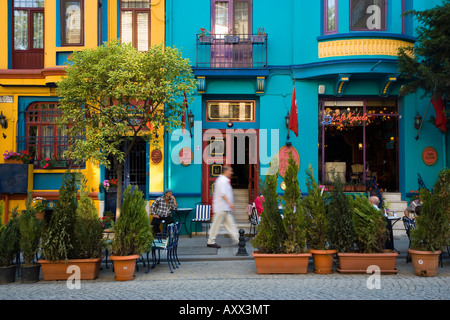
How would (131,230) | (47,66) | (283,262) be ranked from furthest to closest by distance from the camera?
(47,66)
(283,262)
(131,230)

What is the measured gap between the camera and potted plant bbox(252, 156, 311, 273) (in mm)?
8242

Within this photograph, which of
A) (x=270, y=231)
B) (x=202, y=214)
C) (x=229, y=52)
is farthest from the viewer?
(x=229, y=52)

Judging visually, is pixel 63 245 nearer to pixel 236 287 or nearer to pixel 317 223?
pixel 236 287

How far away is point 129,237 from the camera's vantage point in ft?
26.6

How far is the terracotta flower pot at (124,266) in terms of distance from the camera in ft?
26.2

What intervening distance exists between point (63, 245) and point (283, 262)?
4131 millimetres

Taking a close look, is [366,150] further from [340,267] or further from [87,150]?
[87,150]

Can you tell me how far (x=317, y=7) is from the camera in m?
13.5

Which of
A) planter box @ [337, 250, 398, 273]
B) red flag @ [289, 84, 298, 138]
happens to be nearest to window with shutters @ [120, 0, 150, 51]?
red flag @ [289, 84, 298, 138]

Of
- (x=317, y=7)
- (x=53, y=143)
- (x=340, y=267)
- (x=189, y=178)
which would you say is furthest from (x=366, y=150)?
(x=53, y=143)

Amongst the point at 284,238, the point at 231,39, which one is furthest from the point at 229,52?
the point at 284,238

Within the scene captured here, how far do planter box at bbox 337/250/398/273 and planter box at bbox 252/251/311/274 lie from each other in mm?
720

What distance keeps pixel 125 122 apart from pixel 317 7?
7.26 meters

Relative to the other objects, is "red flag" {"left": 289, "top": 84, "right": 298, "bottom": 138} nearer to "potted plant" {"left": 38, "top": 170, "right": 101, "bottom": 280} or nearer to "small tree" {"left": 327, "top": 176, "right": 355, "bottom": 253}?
"small tree" {"left": 327, "top": 176, "right": 355, "bottom": 253}
